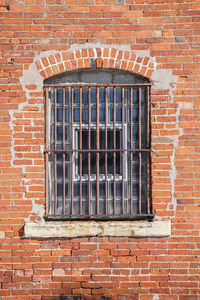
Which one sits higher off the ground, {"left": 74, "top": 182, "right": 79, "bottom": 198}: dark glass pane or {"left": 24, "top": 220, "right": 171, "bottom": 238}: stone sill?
{"left": 74, "top": 182, "right": 79, "bottom": 198}: dark glass pane

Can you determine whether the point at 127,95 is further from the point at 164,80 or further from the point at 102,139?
the point at 102,139

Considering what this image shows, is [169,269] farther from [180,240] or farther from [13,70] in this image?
[13,70]

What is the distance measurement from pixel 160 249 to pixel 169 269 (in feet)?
0.84

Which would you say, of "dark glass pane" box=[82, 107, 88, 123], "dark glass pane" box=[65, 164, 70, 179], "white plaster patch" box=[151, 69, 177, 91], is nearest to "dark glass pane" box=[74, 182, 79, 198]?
"dark glass pane" box=[65, 164, 70, 179]

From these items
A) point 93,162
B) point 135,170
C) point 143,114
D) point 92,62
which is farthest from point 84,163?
point 92,62

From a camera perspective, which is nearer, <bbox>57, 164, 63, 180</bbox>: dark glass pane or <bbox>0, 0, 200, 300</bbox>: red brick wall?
<bbox>0, 0, 200, 300</bbox>: red brick wall

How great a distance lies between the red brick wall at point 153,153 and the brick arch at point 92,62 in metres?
0.02

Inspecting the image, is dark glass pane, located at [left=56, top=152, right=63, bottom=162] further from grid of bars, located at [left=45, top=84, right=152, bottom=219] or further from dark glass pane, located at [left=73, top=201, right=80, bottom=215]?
dark glass pane, located at [left=73, top=201, right=80, bottom=215]

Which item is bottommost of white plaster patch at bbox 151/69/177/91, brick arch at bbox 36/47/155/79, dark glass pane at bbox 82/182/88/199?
dark glass pane at bbox 82/182/88/199

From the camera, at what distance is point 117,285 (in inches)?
161

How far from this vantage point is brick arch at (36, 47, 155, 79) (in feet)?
13.6

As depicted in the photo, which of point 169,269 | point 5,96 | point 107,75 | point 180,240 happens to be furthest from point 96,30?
point 169,269

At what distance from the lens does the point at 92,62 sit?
4.16 meters

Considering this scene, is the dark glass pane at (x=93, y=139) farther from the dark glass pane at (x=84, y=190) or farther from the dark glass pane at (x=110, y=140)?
the dark glass pane at (x=84, y=190)
